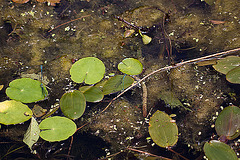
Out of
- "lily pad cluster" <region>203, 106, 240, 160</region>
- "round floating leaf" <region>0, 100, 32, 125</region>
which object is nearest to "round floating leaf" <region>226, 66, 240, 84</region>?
"lily pad cluster" <region>203, 106, 240, 160</region>

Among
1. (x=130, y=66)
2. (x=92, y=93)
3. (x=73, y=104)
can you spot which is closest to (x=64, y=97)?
(x=73, y=104)

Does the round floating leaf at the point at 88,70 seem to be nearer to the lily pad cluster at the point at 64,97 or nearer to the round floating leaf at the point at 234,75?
the lily pad cluster at the point at 64,97

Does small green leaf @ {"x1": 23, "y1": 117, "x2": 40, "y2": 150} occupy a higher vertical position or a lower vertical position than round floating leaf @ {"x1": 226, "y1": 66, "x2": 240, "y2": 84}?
lower

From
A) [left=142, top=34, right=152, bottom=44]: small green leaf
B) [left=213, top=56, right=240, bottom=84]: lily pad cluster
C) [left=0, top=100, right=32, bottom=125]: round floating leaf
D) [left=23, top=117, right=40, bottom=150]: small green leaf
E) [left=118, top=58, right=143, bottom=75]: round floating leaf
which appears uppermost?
[left=142, top=34, right=152, bottom=44]: small green leaf

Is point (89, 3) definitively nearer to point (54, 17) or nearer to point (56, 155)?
point (54, 17)

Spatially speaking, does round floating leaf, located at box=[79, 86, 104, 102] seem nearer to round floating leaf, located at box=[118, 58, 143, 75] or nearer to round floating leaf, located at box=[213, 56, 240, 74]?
round floating leaf, located at box=[118, 58, 143, 75]

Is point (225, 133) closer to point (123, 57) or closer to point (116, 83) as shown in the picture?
point (116, 83)
